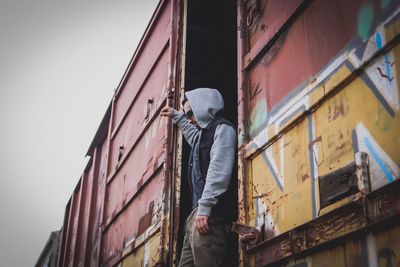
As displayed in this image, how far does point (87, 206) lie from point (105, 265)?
7.13 feet

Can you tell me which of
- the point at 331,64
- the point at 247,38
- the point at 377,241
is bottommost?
the point at 377,241

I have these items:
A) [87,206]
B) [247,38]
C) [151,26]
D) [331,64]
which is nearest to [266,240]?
[331,64]

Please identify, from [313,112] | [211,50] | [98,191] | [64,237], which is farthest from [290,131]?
[64,237]

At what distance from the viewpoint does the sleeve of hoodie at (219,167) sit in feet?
9.34

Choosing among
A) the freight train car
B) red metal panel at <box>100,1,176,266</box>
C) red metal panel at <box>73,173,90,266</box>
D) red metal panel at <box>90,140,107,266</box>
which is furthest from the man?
red metal panel at <box>73,173,90,266</box>

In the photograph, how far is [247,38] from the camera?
2.97m

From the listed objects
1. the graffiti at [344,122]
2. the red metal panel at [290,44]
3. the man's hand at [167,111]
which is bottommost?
the graffiti at [344,122]

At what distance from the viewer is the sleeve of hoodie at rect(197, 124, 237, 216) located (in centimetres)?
285

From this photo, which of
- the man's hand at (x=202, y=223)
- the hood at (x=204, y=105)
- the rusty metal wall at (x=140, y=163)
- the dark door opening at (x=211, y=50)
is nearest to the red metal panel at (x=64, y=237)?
the rusty metal wall at (x=140, y=163)

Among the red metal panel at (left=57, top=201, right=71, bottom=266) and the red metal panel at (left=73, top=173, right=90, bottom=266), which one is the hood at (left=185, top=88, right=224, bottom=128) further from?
the red metal panel at (left=57, top=201, right=71, bottom=266)

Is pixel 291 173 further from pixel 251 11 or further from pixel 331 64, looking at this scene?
pixel 251 11

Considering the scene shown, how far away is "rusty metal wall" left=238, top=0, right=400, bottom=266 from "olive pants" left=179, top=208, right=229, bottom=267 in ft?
1.34

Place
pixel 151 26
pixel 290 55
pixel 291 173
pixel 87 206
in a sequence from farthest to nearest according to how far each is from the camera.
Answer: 1. pixel 87 206
2. pixel 151 26
3. pixel 290 55
4. pixel 291 173

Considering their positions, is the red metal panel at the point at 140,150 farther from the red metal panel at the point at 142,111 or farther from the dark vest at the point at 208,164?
the dark vest at the point at 208,164
